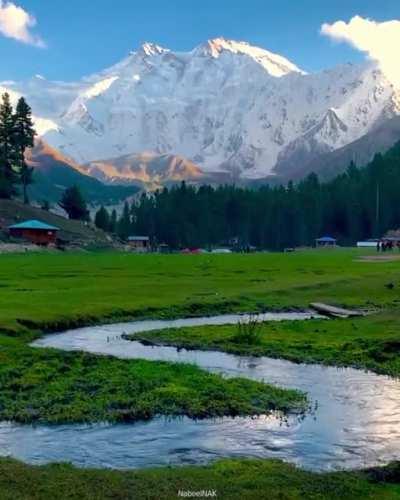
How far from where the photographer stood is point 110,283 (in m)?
72.3

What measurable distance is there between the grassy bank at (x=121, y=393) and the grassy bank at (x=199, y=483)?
5625mm

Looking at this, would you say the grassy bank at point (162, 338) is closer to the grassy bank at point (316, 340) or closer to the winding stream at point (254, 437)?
the grassy bank at point (316, 340)

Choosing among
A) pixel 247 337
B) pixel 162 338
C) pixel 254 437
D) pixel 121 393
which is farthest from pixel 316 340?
pixel 254 437

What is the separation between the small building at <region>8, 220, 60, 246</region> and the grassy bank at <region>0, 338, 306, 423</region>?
136m

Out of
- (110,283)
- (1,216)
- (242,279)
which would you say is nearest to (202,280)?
(242,279)

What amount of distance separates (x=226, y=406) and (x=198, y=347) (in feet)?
45.5

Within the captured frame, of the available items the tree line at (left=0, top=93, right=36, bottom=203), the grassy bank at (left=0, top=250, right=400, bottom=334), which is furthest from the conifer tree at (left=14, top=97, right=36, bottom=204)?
the grassy bank at (left=0, top=250, right=400, bottom=334)

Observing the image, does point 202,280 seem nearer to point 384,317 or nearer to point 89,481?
point 384,317

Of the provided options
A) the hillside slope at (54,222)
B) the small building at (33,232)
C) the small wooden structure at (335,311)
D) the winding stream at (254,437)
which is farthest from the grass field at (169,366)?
the hillside slope at (54,222)

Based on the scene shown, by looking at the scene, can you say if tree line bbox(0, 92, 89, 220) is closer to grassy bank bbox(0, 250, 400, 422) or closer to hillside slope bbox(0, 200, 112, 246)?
hillside slope bbox(0, 200, 112, 246)

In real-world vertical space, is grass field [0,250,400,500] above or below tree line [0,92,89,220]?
below

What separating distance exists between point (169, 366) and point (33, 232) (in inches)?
5476

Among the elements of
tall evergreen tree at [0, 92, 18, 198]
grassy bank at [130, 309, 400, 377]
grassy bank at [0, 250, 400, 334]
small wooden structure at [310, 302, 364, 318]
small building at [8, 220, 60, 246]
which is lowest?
grassy bank at [130, 309, 400, 377]

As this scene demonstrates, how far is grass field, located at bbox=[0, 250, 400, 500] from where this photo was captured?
16348 millimetres
